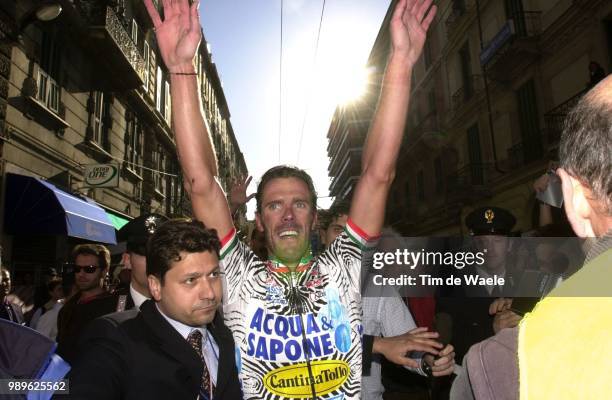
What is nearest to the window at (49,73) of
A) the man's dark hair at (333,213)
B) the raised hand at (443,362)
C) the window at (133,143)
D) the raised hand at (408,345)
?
the window at (133,143)

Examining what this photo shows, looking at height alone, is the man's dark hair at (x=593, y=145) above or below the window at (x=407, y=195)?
below

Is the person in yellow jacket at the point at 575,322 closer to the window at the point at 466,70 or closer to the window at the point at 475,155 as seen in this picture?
the window at the point at 475,155

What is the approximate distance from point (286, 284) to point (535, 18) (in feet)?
52.3

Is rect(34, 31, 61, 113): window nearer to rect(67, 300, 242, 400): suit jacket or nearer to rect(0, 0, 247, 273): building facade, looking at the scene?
rect(0, 0, 247, 273): building facade

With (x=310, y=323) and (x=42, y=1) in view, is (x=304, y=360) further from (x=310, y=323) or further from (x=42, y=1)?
(x=42, y=1)

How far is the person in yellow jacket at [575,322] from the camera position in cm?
63

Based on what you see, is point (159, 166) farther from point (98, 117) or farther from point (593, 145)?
point (593, 145)

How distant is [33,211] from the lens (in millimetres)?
8453

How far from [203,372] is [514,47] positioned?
1580 centimetres

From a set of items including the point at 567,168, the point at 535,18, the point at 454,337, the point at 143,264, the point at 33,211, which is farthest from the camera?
the point at 535,18

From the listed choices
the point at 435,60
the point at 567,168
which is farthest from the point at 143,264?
the point at 435,60

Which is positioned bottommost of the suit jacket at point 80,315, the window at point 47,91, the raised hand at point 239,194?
the suit jacket at point 80,315

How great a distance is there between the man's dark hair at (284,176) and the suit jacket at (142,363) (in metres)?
0.74

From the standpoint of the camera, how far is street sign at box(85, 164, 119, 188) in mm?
10963
